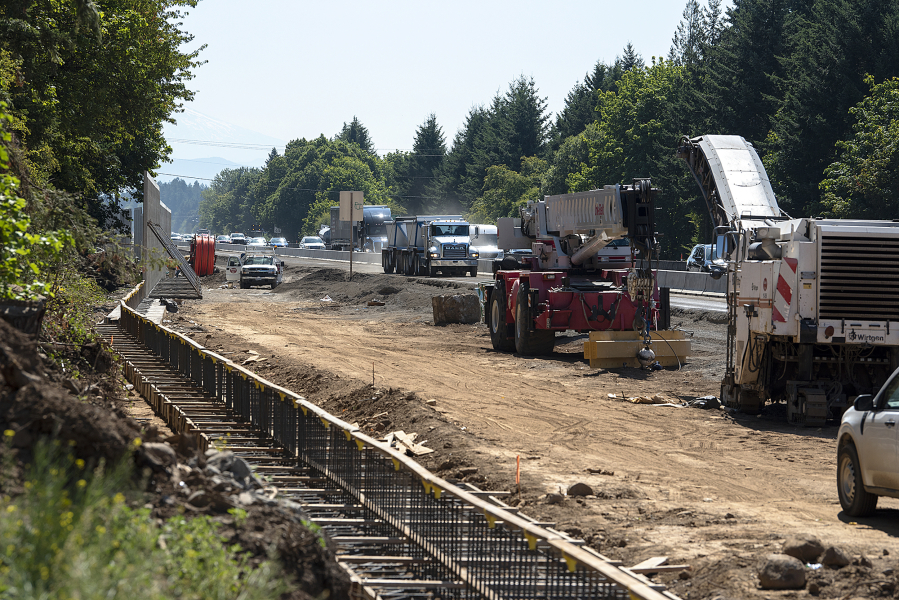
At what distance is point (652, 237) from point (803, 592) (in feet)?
41.8

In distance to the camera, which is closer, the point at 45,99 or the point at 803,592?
the point at 803,592

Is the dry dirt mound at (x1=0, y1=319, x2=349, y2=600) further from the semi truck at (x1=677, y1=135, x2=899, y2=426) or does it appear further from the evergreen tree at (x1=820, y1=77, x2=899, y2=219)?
the evergreen tree at (x1=820, y1=77, x2=899, y2=219)

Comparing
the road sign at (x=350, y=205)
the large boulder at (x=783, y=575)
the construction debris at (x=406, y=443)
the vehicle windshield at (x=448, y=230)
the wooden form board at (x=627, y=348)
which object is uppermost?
the road sign at (x=350, y=205)

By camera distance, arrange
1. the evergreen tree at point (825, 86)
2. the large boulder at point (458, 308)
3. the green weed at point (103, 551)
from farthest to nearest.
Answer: the evergreen tree at point (825, 86), the large boulder at point (458, 308), the green weed at point (103, 551)

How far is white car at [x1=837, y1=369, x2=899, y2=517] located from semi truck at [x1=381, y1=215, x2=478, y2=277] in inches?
1679

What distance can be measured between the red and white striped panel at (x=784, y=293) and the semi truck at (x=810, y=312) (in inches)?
0.6

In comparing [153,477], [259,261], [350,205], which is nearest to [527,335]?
[153,477]

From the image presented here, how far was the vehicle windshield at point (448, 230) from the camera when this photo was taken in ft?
173

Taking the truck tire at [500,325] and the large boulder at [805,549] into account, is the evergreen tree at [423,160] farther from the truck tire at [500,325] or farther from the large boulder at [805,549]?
the large boulder at [805,549]

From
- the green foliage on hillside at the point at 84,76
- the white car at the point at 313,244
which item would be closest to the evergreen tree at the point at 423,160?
the white car at the point at 313,244

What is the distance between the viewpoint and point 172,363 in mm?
19391

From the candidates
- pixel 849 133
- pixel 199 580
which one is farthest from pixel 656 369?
pixel 849 133

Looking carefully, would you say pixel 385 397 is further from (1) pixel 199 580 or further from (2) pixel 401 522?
(1) pixel 199 580

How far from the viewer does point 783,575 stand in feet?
24.6
